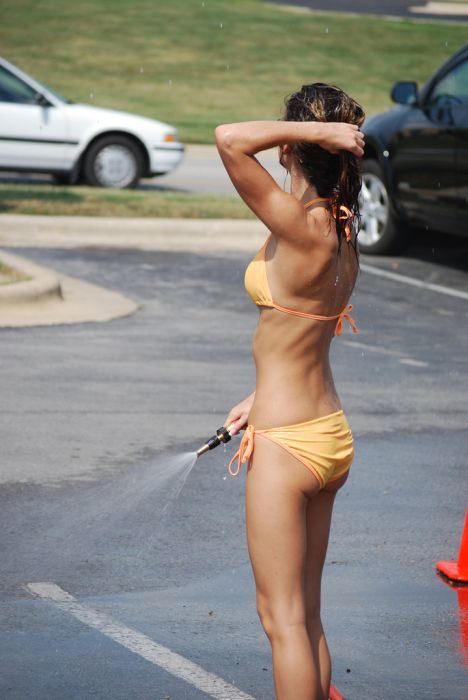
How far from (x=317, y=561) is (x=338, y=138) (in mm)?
1149

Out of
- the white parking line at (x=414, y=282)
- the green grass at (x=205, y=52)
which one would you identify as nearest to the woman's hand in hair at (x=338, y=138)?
the white parking line at (x=414, y=282)

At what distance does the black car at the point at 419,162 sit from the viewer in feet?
40.0

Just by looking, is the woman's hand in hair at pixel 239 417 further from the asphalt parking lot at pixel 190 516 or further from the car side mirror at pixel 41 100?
the car side mirror at pixel 41 100

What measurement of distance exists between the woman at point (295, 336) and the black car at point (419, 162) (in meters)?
8.56

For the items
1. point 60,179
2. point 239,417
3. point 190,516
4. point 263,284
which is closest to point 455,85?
point 60,179

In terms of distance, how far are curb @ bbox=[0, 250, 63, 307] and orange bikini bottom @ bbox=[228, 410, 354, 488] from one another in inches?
268

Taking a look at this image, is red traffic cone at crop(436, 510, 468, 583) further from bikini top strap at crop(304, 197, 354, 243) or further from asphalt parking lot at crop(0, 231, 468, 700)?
bikini top strap at crop(304, 197, 354, 243)

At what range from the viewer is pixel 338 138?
11.5ft

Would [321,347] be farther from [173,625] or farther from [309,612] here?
[173,625]

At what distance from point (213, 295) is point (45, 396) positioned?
3762mm

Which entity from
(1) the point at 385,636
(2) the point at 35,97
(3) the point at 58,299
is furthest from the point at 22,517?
(2) the point at 35,97

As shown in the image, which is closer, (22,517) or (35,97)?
(22,517)

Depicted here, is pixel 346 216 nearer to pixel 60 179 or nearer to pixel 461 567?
pixel 461 567

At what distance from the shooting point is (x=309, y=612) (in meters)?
3.78
